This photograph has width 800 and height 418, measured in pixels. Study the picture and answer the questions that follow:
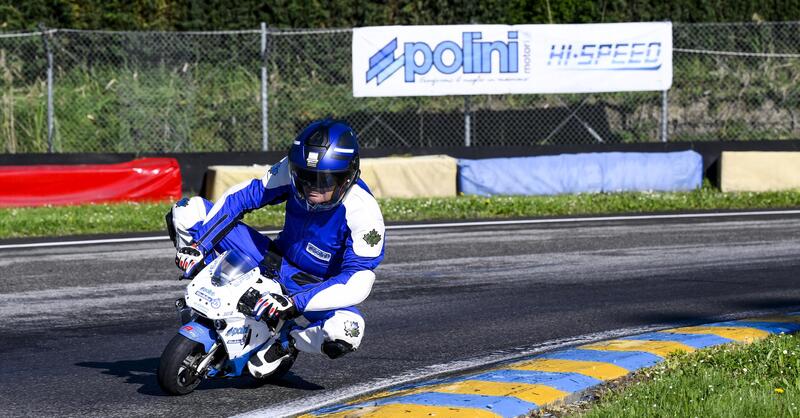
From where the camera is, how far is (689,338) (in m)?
7.80

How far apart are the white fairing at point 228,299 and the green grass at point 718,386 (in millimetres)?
1735

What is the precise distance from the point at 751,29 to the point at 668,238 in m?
9.70

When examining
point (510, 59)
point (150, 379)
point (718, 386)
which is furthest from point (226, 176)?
point (718, 386)

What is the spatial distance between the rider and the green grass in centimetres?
133

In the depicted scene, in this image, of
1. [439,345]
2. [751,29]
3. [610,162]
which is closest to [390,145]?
[610,162]

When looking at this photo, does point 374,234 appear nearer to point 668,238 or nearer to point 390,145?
point 668,238

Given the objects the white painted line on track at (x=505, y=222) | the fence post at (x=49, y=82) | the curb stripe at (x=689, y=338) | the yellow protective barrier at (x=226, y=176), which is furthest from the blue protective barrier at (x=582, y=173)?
the curb stripe at (x=689, y=338)

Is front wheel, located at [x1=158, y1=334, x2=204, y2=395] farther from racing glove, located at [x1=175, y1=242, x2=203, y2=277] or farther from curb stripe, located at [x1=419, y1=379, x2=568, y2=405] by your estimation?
curb stripe, located at [x1=419, y1=379, x2=568, y2=405]

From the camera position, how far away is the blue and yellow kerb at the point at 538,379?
6066mm

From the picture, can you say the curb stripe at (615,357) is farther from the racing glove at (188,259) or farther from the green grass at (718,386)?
the racing glove at (188,259)

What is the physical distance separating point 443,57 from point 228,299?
12765 mm

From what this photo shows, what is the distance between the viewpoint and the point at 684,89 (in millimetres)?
21344

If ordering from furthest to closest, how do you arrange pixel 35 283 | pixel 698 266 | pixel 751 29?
pixel 751 29 → pixel 698 266 → pixel 35 283

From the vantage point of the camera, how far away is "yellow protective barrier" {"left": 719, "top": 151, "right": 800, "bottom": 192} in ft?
59.4
